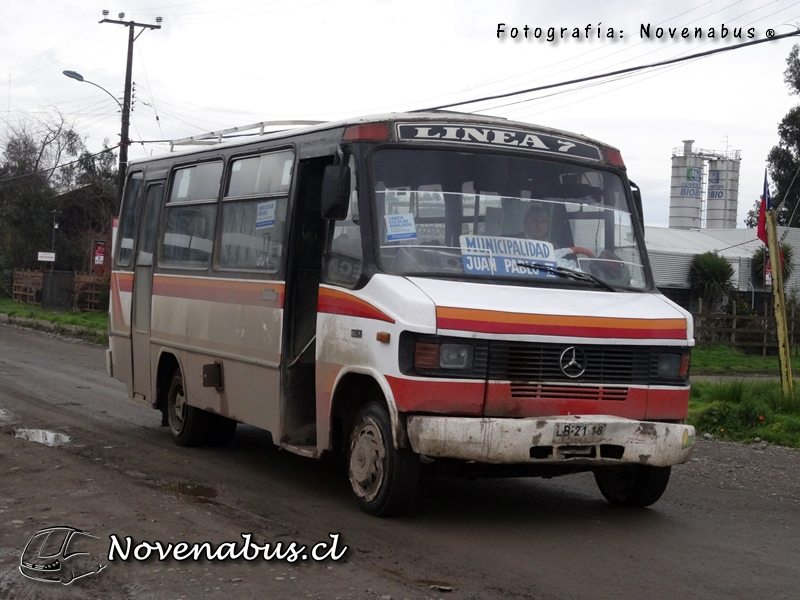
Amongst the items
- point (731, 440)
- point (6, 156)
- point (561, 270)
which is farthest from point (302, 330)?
point (6, 156)

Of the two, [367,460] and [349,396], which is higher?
[349,396]

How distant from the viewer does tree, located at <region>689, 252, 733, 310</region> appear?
38531 millimetres

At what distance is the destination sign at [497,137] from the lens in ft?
25.3

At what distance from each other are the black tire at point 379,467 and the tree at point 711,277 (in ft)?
107

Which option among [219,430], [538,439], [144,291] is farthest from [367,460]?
[144,291]

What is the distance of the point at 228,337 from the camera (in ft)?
30.4

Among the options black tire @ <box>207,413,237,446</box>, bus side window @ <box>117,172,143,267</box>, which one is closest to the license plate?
black tire @ <box>207,413,237,446</box>

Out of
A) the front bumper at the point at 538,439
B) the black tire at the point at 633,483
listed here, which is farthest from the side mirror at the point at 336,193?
the black tire at the point at 633,483

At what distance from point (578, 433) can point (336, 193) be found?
89.2 inches

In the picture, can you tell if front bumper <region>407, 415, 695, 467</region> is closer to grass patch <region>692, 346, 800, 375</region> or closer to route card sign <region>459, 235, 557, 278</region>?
route card sign <region>459, 235, 557, 278</region>

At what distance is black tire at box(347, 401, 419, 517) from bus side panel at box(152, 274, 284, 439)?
111 centimetres

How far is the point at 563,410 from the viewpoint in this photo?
22.9 feet

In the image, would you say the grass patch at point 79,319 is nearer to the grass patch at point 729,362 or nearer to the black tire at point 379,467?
the grass patch at point 729,362

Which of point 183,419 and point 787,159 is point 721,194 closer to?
point 787,159
